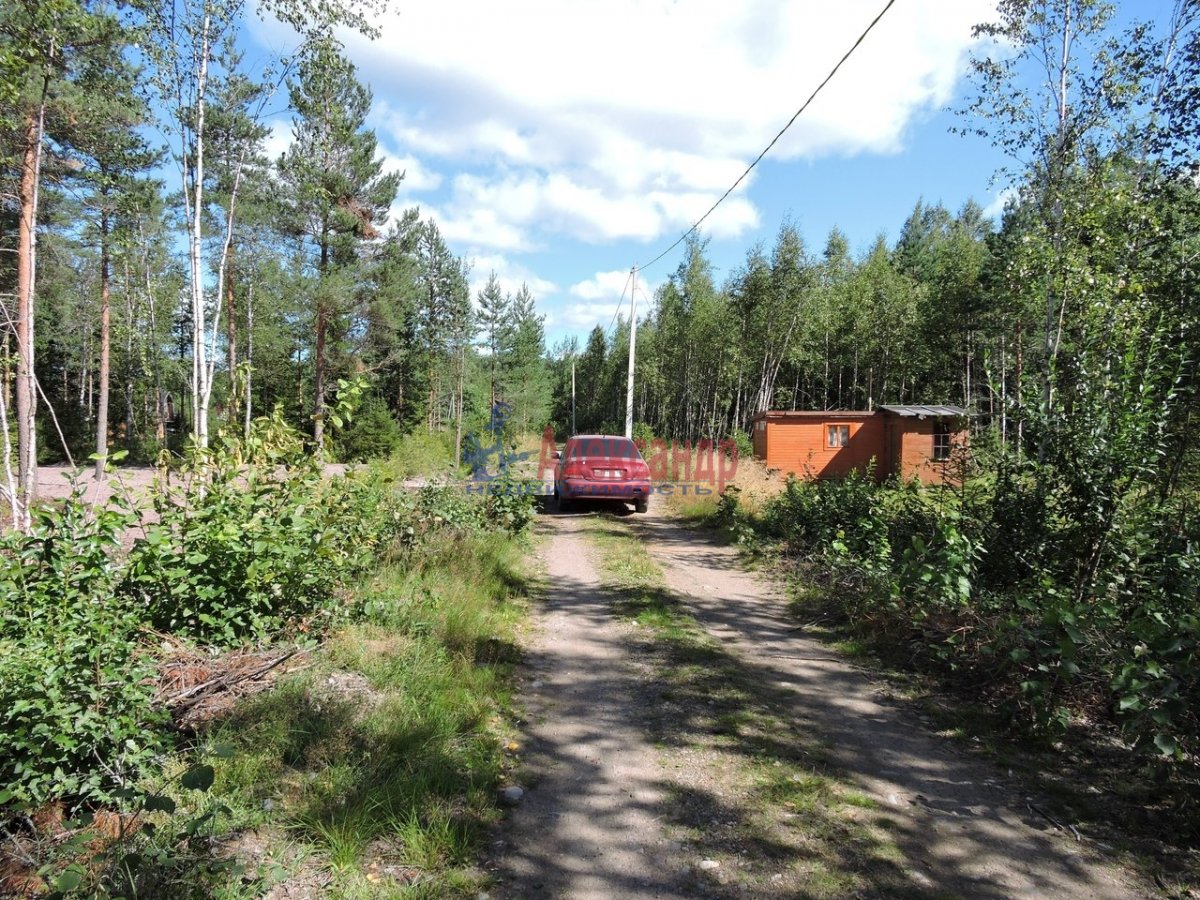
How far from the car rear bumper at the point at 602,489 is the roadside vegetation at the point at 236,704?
7165 millimetres

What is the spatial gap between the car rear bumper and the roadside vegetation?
282 inches

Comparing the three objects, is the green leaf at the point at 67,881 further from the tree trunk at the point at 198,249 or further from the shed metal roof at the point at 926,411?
the shed metal roof at the point at 926,411

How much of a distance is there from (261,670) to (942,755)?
4.01 m

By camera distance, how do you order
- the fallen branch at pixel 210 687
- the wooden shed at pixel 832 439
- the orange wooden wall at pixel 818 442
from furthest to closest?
the orange wooden wall at pixel 818 442 → the wooden shed at pixel 832 439 → the fallen branch at pixel 210 687

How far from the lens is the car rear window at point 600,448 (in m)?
12.7

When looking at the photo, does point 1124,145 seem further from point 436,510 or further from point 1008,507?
point 436,510

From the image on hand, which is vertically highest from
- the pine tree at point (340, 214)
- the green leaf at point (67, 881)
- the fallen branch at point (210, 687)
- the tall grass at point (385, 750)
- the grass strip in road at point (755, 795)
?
the pine tree at point (340, 214)

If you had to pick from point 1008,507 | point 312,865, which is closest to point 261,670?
point 312,865

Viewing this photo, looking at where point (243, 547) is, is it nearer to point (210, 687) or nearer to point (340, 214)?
point (210, 687)

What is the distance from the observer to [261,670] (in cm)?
379

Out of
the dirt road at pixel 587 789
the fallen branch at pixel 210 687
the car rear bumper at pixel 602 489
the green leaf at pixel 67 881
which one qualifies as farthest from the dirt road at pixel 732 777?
the car rear bumper at pixel 602 489

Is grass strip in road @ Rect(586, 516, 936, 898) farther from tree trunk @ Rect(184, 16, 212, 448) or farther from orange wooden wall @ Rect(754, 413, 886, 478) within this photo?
orange wooden wall @ Rect(754, 413, 886, 478)

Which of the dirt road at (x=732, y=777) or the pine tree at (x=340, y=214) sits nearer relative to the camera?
the dirt road at (x=732, y=777)

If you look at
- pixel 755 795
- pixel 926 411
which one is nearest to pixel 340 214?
pixel 926 411
